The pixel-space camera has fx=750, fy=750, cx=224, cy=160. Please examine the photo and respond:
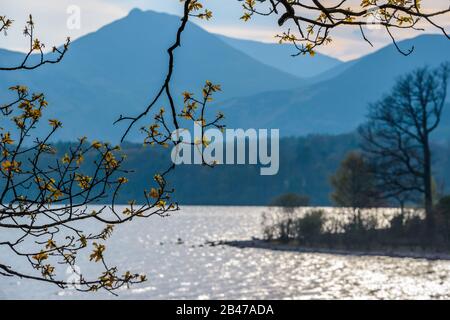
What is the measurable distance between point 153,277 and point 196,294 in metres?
14.7

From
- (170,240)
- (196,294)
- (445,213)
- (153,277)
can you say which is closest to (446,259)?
(445,213)

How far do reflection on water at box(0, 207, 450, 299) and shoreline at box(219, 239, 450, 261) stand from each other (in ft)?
2.04

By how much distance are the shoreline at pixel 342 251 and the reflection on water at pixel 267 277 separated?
0.62 metres

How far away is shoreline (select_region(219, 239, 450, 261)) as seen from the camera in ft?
226

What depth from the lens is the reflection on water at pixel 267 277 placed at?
5941cm

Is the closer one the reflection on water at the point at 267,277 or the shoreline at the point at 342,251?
the reflection on water at the point at 267,277

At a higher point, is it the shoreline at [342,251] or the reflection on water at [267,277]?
the shoreline at [342,251]

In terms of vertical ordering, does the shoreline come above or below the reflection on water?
above

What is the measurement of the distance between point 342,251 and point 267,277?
14.6m

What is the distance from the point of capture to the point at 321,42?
21.5ft

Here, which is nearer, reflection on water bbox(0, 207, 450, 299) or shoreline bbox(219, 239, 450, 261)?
reflection on water bbox(0, 207, 450, 299)
